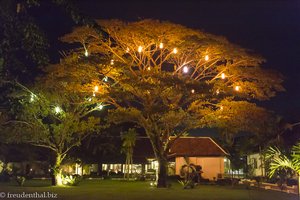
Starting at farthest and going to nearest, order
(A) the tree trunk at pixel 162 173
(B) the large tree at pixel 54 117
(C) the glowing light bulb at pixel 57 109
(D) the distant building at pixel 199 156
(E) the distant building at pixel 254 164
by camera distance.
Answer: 1. (E) the distant building at pixel 254 164
2. (D) the distant building at pixel 199 156
3. (C) the glowing light bulb at pixel 57 109
4. (A) the tree trunk at pixel 162 173
5. (B) the large tree at pixel 54 117

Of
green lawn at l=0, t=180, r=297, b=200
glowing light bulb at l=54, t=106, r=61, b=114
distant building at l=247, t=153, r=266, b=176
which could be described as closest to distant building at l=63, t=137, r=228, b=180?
distant building at l=247, t=153, r=266, b=176

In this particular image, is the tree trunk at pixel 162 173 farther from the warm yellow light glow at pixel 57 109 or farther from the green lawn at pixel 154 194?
the warm yellow light glow at pixel 57 109

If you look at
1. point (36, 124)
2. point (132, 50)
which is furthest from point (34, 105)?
point (132, 50)

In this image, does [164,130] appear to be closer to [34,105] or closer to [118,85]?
[118,85]

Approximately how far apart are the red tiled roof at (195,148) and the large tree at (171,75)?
15.8m

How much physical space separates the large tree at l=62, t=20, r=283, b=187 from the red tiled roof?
15.8 meters

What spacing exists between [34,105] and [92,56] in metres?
6.55

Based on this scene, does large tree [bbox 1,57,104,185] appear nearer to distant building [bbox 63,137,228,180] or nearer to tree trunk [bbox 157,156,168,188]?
tree trunk [bbox 157,156,168,188]

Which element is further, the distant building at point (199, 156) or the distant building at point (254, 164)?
the distant building at point (254, 164)

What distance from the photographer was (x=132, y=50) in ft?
89.2

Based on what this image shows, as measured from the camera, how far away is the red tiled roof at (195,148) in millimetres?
45406

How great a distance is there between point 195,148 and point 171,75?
21.4 meters

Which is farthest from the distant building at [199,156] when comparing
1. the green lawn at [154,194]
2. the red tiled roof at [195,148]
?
the green lawn at [154,194]

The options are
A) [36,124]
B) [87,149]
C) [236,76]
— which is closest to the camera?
[236,76]
